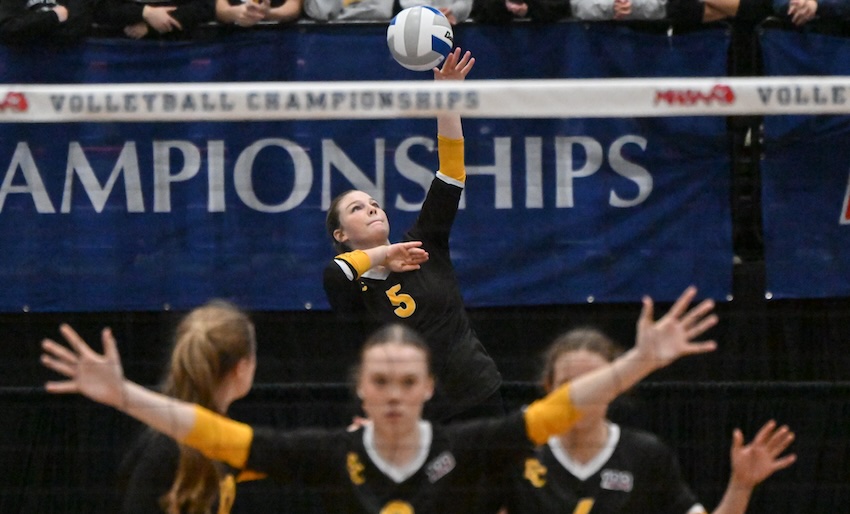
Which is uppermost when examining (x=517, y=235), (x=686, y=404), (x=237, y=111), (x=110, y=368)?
(x=237, y=111)

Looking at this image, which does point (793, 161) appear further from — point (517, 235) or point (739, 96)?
point (739, 96)

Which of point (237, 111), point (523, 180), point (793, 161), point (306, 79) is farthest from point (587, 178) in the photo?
point (237, 111)

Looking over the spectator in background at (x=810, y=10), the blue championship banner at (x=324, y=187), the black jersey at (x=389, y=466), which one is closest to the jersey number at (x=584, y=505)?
the black jersey at (x=389, y=466)

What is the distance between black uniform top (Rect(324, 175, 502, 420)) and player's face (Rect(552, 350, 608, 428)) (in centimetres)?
118

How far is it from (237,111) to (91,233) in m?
Result: 2.46

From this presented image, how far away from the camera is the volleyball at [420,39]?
185 inches

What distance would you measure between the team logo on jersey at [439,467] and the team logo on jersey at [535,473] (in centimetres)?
27

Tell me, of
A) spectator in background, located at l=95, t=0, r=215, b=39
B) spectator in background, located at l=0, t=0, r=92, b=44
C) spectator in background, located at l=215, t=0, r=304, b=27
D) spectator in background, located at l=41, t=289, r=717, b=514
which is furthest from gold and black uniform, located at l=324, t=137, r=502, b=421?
spectator in background, located at l=0, t=0, r=92, b=44

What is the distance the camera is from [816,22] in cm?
585

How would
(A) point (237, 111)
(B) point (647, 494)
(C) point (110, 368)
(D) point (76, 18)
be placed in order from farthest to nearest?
(D) point (76, 18)
(A) point (237, 111)
(B) point (647, 494)
(C) point (110, 368)

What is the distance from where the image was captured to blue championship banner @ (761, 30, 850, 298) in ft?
18.9

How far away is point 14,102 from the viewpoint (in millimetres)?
3486

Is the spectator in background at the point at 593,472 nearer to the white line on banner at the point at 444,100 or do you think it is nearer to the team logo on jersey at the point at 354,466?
the team logo on jersey at the point at 354,466

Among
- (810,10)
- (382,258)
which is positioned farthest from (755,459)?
(810,10)
